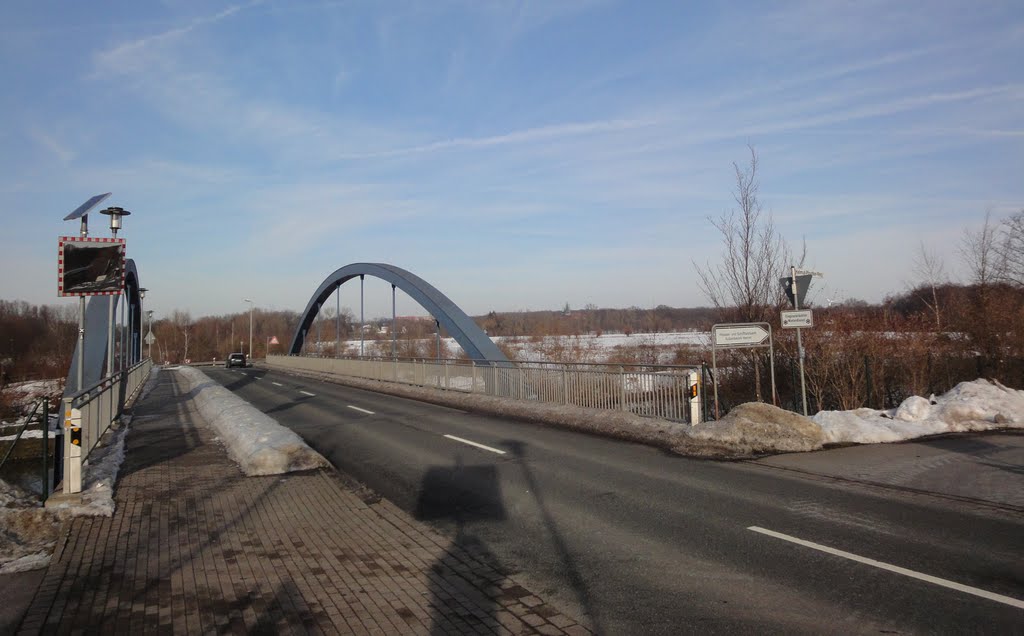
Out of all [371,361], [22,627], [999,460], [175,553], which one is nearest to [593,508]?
[175,553]

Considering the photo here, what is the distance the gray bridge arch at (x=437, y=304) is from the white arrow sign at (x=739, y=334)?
25.8 feet

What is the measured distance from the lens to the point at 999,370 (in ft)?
48.8

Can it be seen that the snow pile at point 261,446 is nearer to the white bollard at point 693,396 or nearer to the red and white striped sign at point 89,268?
the red and white striped sign at point 89,268

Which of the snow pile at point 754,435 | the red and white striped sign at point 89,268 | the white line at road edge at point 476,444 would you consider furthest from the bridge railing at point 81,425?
the snow pile at point 754,435

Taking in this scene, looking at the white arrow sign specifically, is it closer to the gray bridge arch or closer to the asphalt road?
the asphalt road

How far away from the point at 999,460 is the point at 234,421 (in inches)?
499

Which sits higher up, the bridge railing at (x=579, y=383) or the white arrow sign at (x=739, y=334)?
the white arrow sign at (x=739, y=334)

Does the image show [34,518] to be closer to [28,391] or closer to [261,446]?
[261,446]

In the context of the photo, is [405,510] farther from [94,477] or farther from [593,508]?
[94,477]

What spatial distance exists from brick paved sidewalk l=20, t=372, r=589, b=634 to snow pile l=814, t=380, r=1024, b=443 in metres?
7.49

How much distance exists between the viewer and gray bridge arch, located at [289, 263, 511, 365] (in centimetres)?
2359

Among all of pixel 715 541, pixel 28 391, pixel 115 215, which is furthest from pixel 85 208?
pixel 28 391

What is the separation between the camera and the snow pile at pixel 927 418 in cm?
1052

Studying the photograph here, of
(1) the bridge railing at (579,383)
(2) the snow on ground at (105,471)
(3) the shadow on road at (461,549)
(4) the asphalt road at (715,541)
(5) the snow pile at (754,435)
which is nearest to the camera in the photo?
(4) the asphalt road at (715,541)
